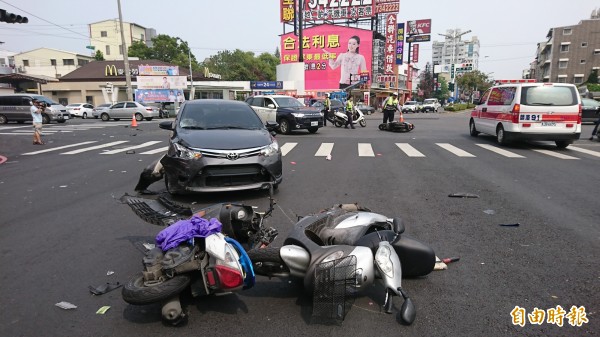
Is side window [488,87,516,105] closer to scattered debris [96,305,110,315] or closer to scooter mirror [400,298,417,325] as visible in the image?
scooter mirror [400,298,417,325]

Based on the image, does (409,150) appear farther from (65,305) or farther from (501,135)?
(65,305)

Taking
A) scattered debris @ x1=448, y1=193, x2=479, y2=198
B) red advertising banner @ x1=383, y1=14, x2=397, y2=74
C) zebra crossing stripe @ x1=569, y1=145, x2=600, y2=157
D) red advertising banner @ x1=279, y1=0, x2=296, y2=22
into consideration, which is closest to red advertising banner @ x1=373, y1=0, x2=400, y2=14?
red advertising banner @ x1=383, y1=14, x2=397, y2=74

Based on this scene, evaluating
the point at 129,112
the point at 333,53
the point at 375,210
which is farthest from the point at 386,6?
the point at 375,210

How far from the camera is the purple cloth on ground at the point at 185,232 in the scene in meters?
2.88

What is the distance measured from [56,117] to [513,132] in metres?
28.3

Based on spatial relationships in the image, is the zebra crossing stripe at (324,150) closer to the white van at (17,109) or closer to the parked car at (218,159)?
the parked car at (218,159)

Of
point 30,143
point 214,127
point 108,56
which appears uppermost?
point 108,56

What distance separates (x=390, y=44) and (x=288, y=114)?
50.8m

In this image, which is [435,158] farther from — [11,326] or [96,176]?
[11,326]

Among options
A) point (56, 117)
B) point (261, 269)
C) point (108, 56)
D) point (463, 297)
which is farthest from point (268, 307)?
point (108, 56)

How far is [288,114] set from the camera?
1770 cm

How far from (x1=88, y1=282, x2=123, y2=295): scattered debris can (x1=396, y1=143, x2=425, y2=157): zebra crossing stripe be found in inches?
363

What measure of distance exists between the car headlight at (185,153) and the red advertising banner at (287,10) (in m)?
58.9

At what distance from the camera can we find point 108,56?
7544cm
